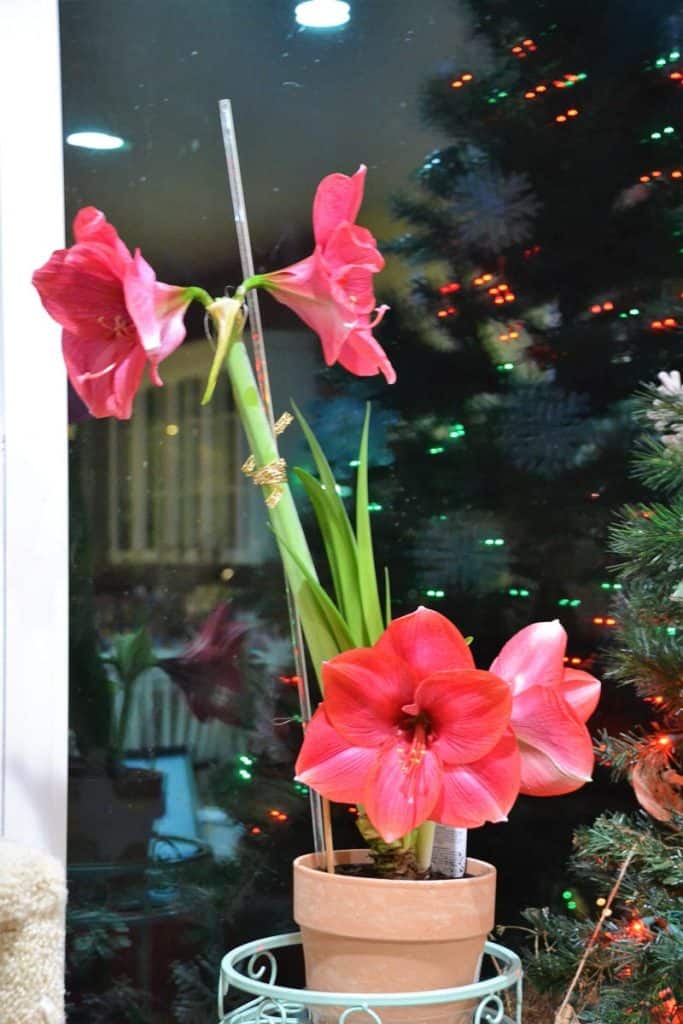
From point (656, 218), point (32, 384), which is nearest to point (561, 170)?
point (656, 218)

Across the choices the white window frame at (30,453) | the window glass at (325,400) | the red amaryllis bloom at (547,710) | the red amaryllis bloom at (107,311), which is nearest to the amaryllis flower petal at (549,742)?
the red amaryllis bloom at (547,710)

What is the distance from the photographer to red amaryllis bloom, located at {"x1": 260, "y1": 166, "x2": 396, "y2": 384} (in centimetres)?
116

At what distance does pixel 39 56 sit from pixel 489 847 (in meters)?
1.21

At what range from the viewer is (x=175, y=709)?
5.31 feet

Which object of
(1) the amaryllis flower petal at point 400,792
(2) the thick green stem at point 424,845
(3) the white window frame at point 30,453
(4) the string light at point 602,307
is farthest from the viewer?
(4) the string light at point 602,307

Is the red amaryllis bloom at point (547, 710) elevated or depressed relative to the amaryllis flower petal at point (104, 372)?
depressed

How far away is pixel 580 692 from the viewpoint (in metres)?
1.14

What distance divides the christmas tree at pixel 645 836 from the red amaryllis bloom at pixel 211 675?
478 mm

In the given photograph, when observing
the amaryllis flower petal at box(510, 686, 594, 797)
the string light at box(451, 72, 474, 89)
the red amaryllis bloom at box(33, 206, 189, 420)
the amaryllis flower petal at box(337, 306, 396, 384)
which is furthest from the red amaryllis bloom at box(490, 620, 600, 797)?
the string light at box(451, 72, 474, 89)

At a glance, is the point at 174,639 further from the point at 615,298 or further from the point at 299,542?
the point at 615,298

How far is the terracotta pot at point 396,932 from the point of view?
1.09 meters

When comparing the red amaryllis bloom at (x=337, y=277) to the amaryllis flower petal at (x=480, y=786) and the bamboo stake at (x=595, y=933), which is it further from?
the bamboo stake at (x=595, y=933)

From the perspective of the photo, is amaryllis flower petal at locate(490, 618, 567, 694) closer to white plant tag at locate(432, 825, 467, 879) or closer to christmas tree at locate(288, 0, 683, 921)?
white plant tag at locate(432, 825, 467, 879)

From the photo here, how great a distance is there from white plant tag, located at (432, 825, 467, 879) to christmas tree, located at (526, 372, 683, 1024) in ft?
0.50
